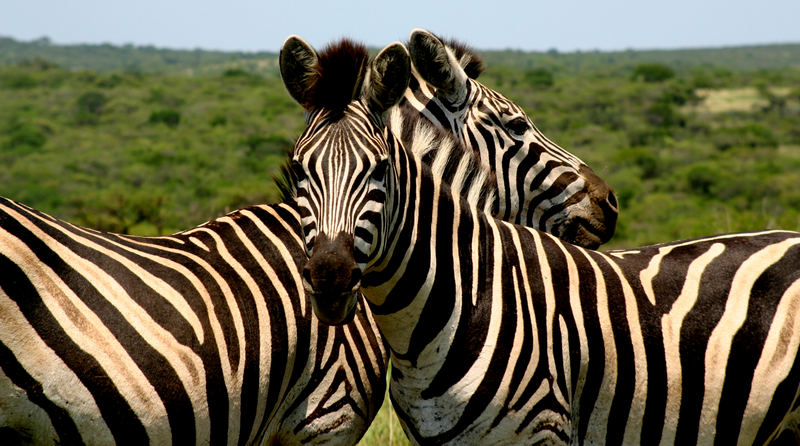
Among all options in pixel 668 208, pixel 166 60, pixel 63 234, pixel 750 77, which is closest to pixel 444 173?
pixel 63 234

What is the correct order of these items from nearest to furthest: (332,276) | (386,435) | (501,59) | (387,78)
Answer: (332,276) → (387,78) → (386,435) → (501,59)

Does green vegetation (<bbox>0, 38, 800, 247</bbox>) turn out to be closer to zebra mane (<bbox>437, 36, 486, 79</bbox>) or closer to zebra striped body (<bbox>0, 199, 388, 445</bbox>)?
zebra mane (<bbox>437, 36, 486, 79</bbox>)

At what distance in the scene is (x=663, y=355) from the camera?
3.62m

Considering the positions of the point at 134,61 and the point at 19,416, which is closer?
the point at 19,416

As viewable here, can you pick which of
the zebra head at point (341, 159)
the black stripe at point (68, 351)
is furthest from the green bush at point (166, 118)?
the black stripe at point (68, 351)

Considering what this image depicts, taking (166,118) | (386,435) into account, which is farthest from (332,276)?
(166,118)

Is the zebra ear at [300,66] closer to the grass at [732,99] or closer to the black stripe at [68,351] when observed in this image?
the black stripe at [68,351]

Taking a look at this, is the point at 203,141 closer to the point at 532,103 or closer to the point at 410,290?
the point at 532,103

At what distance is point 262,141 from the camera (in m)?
52.7

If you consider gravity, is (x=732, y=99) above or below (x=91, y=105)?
above

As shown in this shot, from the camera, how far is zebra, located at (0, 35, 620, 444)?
3107 millimetres

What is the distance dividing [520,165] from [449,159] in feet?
4.51

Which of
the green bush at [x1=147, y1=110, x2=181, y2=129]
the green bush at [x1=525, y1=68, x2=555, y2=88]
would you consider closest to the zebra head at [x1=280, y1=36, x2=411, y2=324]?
the green bush at [x1=147, y1=110, x2=181, y2=129]

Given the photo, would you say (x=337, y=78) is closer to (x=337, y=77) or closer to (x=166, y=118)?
(x=337, y=77)
